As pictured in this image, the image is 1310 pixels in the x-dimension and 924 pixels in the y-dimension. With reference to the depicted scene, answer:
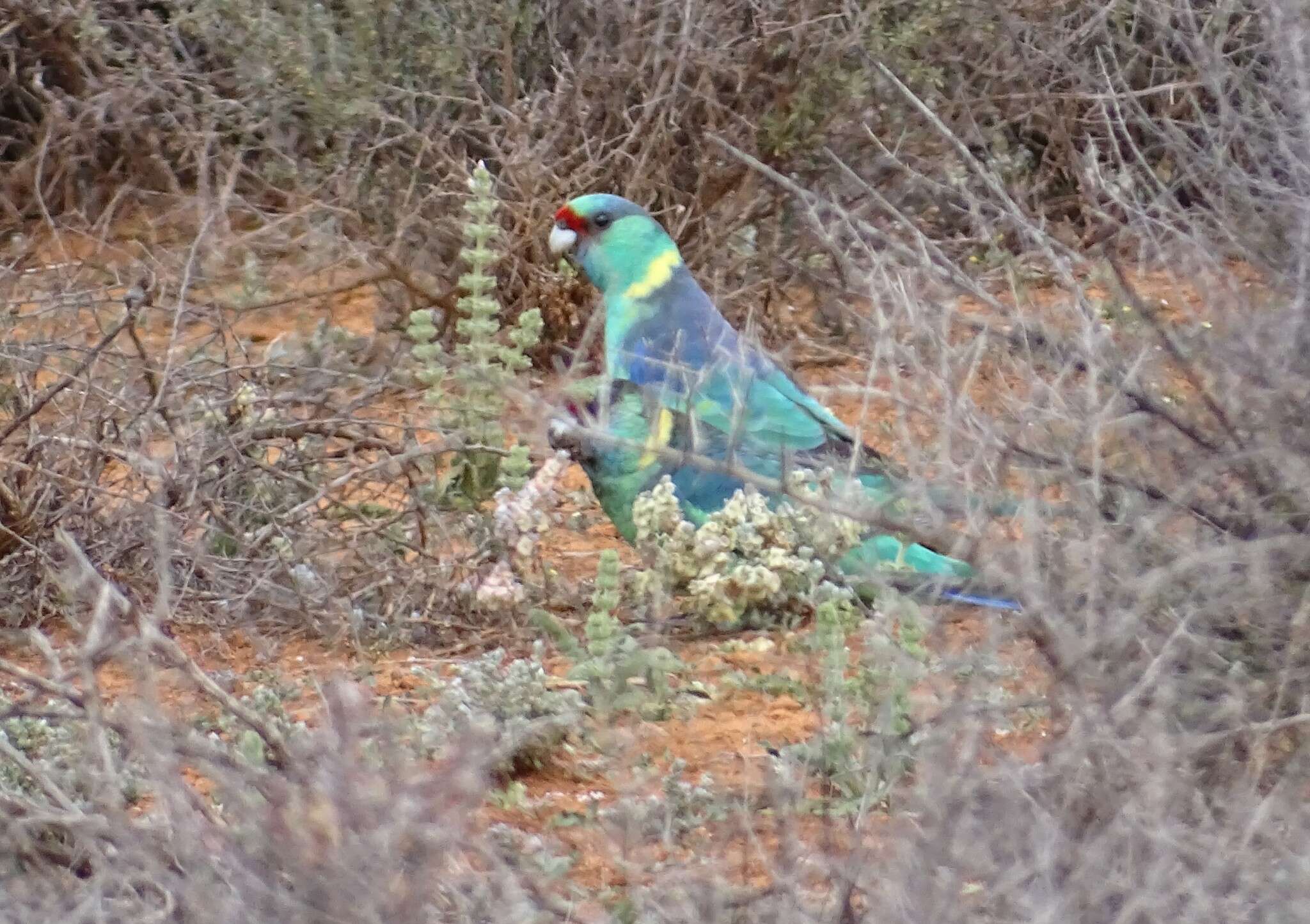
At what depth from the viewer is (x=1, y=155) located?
18.3 feet

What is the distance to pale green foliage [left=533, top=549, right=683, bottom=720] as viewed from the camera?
2.21 meters

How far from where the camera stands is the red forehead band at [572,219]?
141 inches

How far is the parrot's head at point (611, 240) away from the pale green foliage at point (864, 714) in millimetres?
1232

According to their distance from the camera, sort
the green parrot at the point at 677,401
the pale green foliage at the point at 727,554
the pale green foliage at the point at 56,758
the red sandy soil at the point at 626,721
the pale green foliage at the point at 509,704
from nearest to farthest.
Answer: the pale green foliage at the point at 56,758, the red sandy soil at the point at 626,721, the pale green foliage at the point at 509,704, the green parrot at the point at 677,401, the pale green foliage at the point at 727,554

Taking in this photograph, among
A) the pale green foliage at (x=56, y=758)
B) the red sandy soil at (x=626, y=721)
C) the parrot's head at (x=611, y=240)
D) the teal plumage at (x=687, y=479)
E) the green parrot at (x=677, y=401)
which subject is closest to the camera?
the pale green foliage at (x=56, y=758)

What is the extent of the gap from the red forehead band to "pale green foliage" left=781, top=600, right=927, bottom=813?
139 cm

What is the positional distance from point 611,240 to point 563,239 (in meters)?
0.11

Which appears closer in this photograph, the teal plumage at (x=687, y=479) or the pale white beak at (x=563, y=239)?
the teal plumage at (x=687, y=479)

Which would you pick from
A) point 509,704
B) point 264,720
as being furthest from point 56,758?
point 509,704

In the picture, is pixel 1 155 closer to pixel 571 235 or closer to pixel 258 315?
pixel 258 315

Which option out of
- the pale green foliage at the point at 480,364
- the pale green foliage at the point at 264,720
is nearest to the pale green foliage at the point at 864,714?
the pale green foliage at the point at 264,720

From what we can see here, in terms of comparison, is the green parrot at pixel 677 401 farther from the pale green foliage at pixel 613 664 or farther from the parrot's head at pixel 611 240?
the pale green foliage at pixel 613 664

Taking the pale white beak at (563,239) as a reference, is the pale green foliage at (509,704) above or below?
below

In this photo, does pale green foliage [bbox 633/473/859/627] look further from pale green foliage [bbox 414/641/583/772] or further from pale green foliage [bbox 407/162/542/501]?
pale green foliage [bbox 414/641/583/772]
